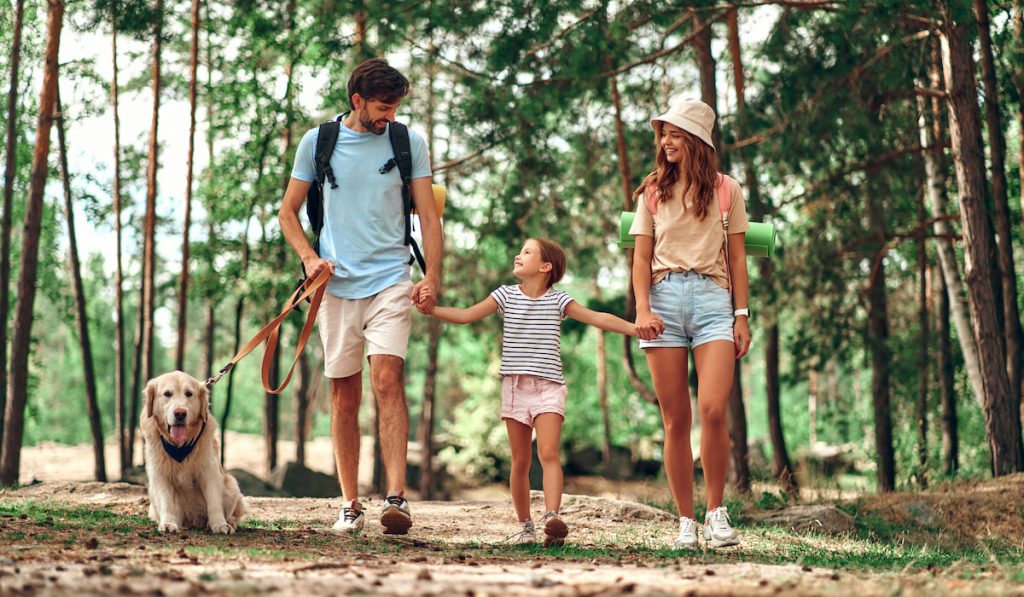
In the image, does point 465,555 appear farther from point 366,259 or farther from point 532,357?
point 366,259

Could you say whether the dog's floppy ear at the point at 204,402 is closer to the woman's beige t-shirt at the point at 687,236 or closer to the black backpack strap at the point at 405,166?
the black backpack strap at the point at 405,166

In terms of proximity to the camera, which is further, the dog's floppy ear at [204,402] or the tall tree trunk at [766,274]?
the tall tree trunk at [766,274]

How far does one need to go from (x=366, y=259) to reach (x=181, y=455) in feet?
5.36

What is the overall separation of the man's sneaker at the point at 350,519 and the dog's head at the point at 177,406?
1.05 metres

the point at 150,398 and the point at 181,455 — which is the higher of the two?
the point at 150,398

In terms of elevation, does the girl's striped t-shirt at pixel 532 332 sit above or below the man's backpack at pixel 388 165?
below

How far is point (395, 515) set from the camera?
21.7 ft

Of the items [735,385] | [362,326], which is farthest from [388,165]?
[735,385]

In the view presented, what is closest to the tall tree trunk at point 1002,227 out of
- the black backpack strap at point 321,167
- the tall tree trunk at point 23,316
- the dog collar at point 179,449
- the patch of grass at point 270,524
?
the black backpack strap at point 321,167

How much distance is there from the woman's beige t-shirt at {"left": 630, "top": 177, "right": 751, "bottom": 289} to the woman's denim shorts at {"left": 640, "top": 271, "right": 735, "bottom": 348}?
0.20 ft

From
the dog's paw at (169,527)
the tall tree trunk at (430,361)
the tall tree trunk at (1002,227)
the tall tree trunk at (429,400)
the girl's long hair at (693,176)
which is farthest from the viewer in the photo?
the tall tree trunk at (429,400)

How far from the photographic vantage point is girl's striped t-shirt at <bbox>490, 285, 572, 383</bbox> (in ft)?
22.7

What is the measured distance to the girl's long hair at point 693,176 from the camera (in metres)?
6.68

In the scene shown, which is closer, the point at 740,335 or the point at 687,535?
the point at 687,535
